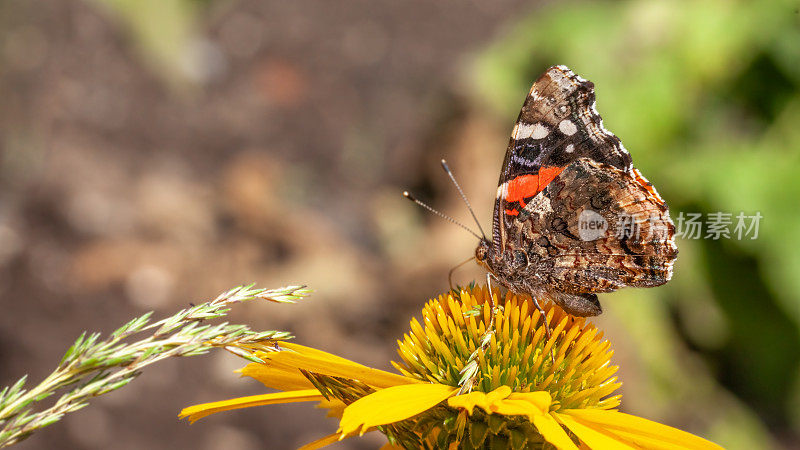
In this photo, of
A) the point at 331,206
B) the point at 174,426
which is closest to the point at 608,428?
the point at 174,426

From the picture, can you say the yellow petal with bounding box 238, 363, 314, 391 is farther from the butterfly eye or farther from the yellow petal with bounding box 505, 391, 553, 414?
the butterfly eye

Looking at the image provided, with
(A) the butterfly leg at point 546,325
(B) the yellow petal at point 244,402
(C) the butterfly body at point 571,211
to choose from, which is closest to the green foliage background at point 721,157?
(C) the butterfly body at point 571,211

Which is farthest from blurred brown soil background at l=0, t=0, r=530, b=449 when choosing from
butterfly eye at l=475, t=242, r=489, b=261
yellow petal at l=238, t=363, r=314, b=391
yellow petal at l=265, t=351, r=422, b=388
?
yellow petal at l=265, t=351, r=422, b=388

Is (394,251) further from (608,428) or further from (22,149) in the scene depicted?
(608,428)

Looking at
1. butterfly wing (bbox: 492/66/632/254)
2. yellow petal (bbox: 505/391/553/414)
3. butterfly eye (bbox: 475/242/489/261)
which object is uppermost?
butterfly wing (bbox: 492/66/632/254)

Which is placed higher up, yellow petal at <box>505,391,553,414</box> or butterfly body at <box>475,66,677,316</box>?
butterfly body at <box>475,66,677,316</box>

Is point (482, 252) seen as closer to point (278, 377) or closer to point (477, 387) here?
point (477, 387)

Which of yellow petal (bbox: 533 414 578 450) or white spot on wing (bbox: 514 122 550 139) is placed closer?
yellow petal (bbox: 533 414 578 450)
